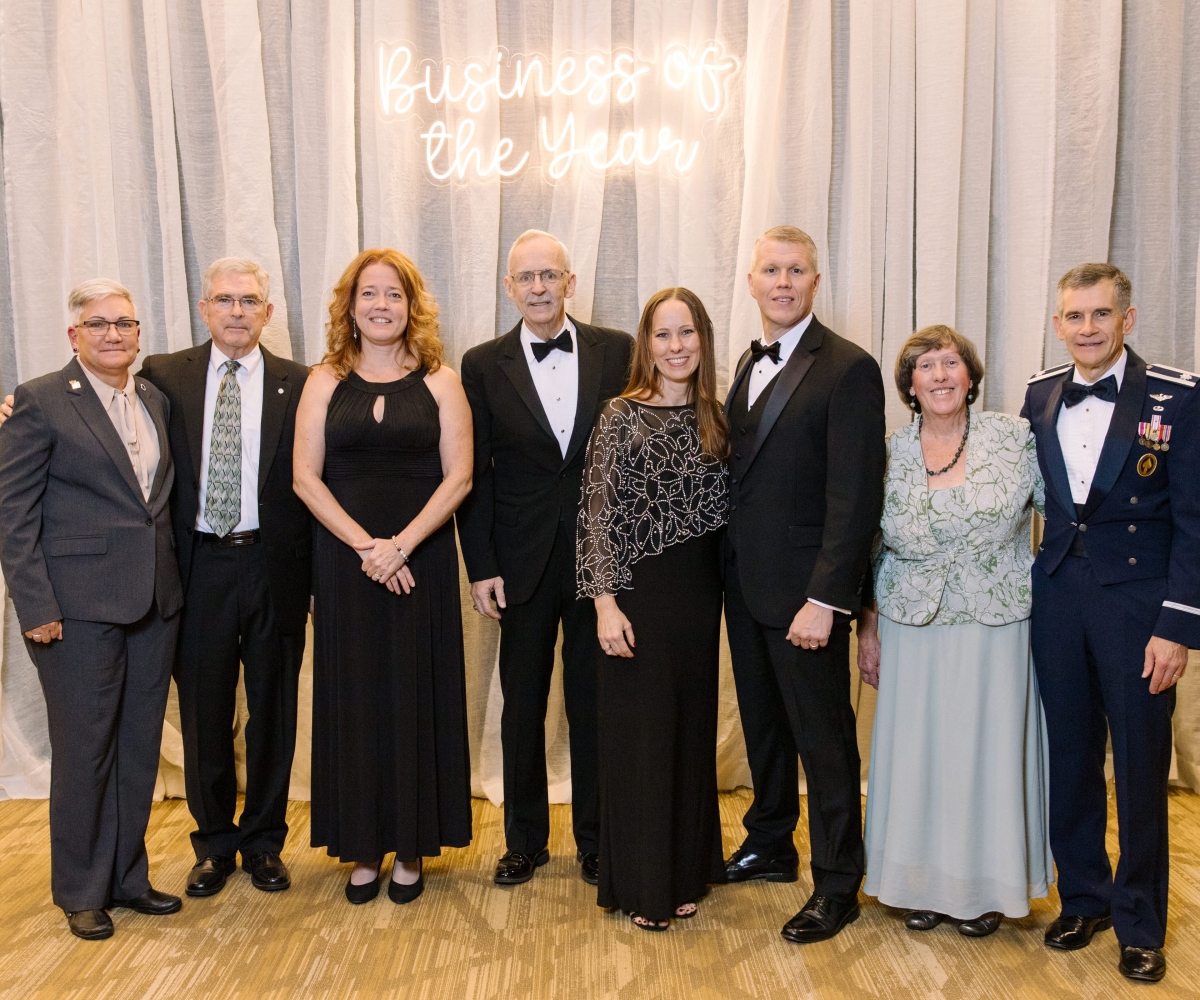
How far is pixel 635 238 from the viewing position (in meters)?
3.97

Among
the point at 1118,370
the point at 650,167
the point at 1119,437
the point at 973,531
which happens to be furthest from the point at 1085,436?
the point at 650,167

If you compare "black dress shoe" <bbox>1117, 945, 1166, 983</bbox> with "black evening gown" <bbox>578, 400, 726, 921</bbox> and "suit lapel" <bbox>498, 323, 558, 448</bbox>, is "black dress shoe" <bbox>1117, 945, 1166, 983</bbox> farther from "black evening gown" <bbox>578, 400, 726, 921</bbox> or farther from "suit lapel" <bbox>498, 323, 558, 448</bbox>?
"suit lapel" <bbox>498, 323, 558, 448</bbox>

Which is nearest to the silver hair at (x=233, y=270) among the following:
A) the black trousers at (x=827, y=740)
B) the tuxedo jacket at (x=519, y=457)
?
the tuxedo jacket at (x=519, y=457)

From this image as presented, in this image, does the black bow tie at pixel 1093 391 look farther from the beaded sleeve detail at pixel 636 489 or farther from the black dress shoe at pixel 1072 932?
the black dress shoe at pixel 1072 932

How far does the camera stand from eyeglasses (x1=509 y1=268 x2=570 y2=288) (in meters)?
3.02

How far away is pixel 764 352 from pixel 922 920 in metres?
1.59

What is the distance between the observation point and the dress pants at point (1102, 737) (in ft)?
8.27

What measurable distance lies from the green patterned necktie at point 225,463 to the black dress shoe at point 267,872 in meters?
1.00

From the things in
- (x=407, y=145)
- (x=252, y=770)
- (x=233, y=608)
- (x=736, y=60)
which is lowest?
(x=252, y=770)

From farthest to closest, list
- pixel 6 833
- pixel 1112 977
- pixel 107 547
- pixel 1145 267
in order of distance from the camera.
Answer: pixel 1145 267
pixel 6 833
pixel 107 547
pixel 1112 977

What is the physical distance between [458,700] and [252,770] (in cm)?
71

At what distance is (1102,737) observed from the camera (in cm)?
265

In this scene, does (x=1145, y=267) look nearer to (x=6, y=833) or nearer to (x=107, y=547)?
(x=107, y=547)

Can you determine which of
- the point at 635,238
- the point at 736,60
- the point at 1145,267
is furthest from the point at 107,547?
the point at 1145,267
